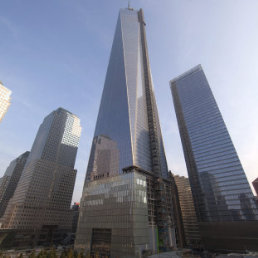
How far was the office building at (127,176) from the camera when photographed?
210ft

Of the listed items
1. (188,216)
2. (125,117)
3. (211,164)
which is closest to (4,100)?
(125,117)

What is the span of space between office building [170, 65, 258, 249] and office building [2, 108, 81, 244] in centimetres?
11106

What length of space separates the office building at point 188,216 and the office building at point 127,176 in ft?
241

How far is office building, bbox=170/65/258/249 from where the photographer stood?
93500 mm

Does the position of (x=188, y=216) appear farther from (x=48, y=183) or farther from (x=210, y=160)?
(x=48, y=183)

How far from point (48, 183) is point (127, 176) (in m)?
106

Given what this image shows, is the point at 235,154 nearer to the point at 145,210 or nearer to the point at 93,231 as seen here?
the point at 145,210

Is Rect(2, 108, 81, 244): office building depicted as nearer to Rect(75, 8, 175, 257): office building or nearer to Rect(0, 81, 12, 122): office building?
Rect(0, 81, 12, 122): office building

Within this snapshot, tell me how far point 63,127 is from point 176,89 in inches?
4758

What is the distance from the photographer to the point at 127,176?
72438mm

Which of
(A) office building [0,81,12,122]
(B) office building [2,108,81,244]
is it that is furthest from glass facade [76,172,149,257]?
(A) office building [0,81,12,122]

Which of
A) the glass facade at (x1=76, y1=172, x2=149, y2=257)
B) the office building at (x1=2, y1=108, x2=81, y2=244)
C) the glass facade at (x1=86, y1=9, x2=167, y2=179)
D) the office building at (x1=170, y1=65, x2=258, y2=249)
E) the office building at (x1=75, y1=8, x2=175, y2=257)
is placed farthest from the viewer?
the office building at (x1=2, y1=108, x2=81, y2=244)

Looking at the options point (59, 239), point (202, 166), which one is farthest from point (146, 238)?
point (59, 239)

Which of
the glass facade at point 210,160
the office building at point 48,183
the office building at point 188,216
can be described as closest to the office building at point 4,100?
the office building at point 48,183
